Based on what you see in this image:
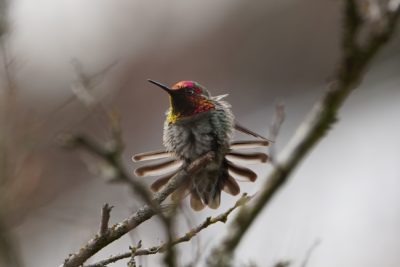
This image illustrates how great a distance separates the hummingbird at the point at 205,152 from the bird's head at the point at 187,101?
0.01 metres

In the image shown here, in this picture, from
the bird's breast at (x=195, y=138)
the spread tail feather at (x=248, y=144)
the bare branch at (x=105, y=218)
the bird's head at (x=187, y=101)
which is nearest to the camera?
the bare branch at (x=105, y=218)

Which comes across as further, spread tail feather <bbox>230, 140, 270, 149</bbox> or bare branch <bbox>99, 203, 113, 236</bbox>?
spread tail feather <bbox>230, 140, 270, 149</bbox>

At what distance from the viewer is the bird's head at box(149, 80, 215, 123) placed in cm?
585

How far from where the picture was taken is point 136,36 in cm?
1831

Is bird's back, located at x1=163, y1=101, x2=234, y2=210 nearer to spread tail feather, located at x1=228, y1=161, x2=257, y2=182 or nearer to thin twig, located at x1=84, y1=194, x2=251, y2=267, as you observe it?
spread tail feather, located at x1=228, y1=161, x2=257, y2=182

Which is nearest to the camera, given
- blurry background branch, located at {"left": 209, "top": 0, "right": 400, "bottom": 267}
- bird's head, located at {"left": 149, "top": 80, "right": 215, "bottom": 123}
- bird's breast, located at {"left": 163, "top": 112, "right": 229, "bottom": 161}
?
blurry background branch, located at {"left": 209, "top": 0, "right": 400, "bottom": 267}

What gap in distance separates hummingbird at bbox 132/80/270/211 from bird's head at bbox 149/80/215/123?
0.4 inches

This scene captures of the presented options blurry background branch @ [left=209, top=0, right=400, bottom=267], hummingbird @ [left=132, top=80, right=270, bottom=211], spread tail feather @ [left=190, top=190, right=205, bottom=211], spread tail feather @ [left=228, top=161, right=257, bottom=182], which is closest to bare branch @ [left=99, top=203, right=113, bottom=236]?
blurry background branch @ [left=209, top=0, right=400, bottom=267]

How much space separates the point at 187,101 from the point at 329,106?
11.6ft

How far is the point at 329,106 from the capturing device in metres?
2.41

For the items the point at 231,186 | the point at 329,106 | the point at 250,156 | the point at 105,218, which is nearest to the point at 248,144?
the point at 250,156

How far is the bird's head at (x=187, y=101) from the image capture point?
19.2ft

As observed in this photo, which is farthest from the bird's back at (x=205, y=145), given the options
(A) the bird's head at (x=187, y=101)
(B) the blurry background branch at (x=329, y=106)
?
(B) the blurry background branch at (x=329, y=106)

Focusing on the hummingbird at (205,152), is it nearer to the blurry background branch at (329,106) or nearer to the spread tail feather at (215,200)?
the spread tail feather at (215,200)
